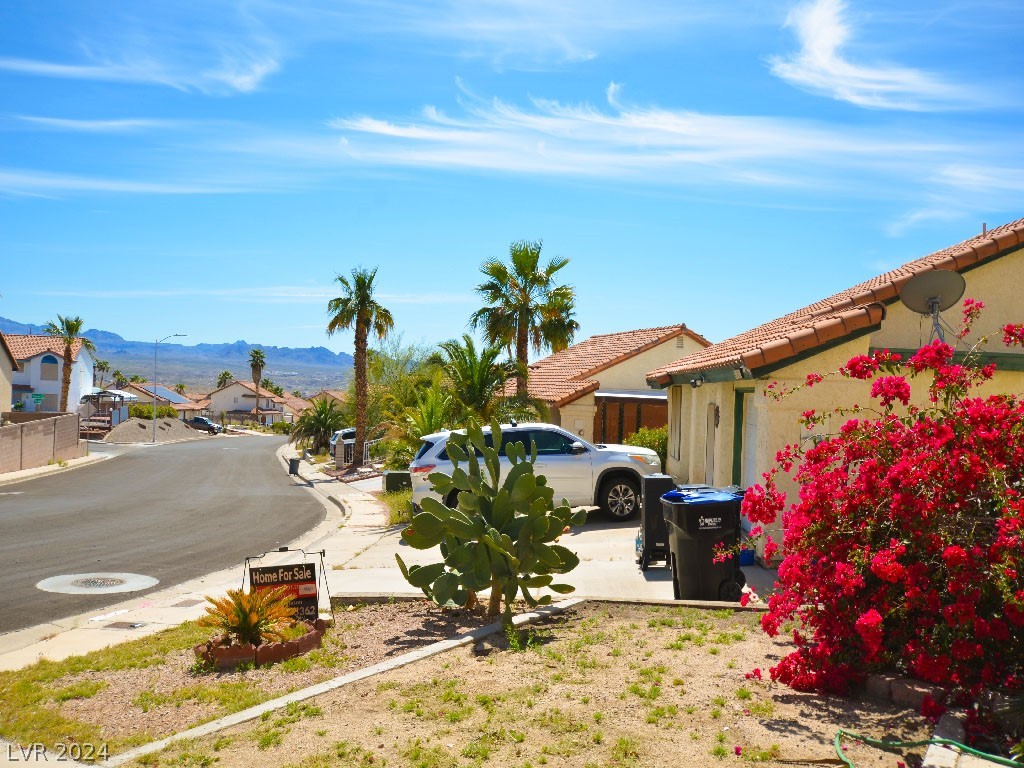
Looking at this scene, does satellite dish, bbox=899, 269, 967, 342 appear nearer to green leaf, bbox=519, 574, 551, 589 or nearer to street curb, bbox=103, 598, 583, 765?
green leaf, bbox=519, 574, 551, 589

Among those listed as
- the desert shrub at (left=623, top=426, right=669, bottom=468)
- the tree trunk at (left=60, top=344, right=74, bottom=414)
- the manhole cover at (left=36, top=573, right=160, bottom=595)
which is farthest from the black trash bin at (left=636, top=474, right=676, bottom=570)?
the tree trunk at (left=60, top=344, right=74, bottom=414)

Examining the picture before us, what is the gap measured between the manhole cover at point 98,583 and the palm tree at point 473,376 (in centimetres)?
1163

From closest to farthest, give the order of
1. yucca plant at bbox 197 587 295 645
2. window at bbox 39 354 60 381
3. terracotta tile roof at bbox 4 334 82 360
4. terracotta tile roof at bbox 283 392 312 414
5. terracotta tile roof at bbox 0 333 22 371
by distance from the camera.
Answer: yucca plant at bbox 197 587 295 645
terracotta tile roof at bbox 0 333 22 371
terracotta tile roof at bbox 4 334 82 360
window at bbox 39 354 60 381
terracotta tile roof at bbox 283 392 312 414

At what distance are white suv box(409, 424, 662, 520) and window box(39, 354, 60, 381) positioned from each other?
68197 millimetres

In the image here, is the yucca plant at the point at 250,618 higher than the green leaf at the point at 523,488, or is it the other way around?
the green leaf at the point at 523,488

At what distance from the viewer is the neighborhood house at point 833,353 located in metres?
11.0

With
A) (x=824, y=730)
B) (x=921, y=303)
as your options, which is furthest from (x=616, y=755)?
(x=921, y=303)

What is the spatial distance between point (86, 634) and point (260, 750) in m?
4.71

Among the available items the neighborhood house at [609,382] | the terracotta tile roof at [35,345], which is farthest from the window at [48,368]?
the neighborhood house at [609,382]

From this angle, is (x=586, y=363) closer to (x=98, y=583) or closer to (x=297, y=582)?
(x=98, y=583)

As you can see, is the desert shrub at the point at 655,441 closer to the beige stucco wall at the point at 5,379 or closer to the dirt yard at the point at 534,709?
the dirt yard at the point at 534,709

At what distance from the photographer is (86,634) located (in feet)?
29.9

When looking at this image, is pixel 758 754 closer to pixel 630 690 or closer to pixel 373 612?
pixel 630 690

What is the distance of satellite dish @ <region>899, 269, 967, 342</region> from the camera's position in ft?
35.2
